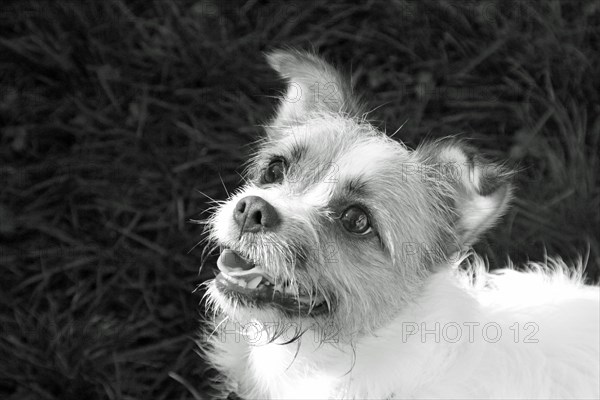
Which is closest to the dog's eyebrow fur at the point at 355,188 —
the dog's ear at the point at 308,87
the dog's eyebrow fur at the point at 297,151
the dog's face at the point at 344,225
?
the dog's face at the point at 344,225

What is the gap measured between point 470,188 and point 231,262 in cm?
91

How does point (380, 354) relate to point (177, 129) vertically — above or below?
above

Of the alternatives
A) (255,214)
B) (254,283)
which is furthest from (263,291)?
(255,214)

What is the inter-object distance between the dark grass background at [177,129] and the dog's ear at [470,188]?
1613 millimetres

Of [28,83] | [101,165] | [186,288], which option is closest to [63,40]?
[28,83]

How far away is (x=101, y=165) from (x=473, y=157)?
248 cm

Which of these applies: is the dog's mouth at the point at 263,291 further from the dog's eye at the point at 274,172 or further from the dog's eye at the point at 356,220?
the dog's eye at the point at 274,172

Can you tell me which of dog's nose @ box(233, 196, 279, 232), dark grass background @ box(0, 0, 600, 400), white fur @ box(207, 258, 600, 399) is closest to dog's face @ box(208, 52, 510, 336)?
dog's nose @ box(233, 196, 279, 232)

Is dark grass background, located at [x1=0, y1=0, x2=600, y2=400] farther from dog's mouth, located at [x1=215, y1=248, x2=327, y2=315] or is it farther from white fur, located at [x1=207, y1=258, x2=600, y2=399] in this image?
dog's mouth, located at [x1=215, y1=248, x2=327, y2=315]

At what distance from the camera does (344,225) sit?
111 inches

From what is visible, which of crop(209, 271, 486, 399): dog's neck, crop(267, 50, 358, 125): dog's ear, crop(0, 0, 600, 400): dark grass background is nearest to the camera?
crop(209, 271, 486, 399): dog's neck

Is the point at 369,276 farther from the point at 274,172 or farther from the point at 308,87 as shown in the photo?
the point at 308,87

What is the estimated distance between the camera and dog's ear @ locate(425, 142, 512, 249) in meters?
2.80

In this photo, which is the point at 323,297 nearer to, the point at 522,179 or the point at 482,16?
the point at 522,179
